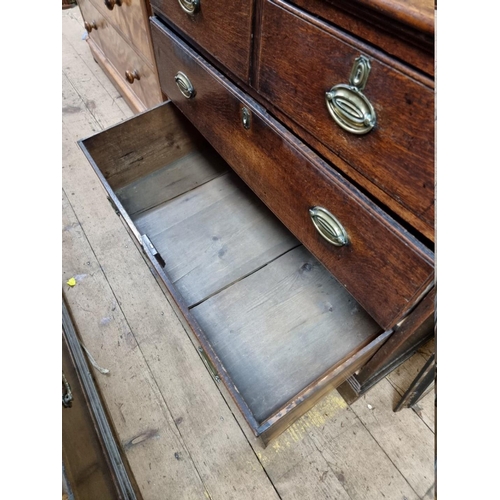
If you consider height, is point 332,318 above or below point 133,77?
below

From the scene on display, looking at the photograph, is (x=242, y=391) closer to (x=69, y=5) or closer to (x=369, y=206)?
(x=369, y=206)

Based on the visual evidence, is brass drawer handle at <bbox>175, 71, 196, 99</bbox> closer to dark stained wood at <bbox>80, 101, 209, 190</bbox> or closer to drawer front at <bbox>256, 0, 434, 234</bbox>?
dark stained wood at <bbox>80, 101, 209, 190</bbox>

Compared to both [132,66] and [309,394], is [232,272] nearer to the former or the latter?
[309,394]

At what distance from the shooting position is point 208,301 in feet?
2.60

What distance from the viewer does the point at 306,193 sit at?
55cm

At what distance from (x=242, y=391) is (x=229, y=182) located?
530 millimetres

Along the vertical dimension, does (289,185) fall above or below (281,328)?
above

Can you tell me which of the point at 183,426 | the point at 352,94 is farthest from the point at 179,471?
the point at 352,94

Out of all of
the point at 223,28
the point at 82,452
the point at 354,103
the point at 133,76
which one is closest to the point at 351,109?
the point at 354,103

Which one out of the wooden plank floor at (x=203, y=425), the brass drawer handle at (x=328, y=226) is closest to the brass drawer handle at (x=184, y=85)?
the brass drawer handle at (x=328, y=226)

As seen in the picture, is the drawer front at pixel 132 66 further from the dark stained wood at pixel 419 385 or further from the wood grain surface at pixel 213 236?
the dark stained wood at pixel 419 385

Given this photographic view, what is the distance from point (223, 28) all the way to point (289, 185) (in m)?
0.25

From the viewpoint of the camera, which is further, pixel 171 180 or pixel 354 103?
pixel 171 180

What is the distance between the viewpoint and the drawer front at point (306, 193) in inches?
17.7
